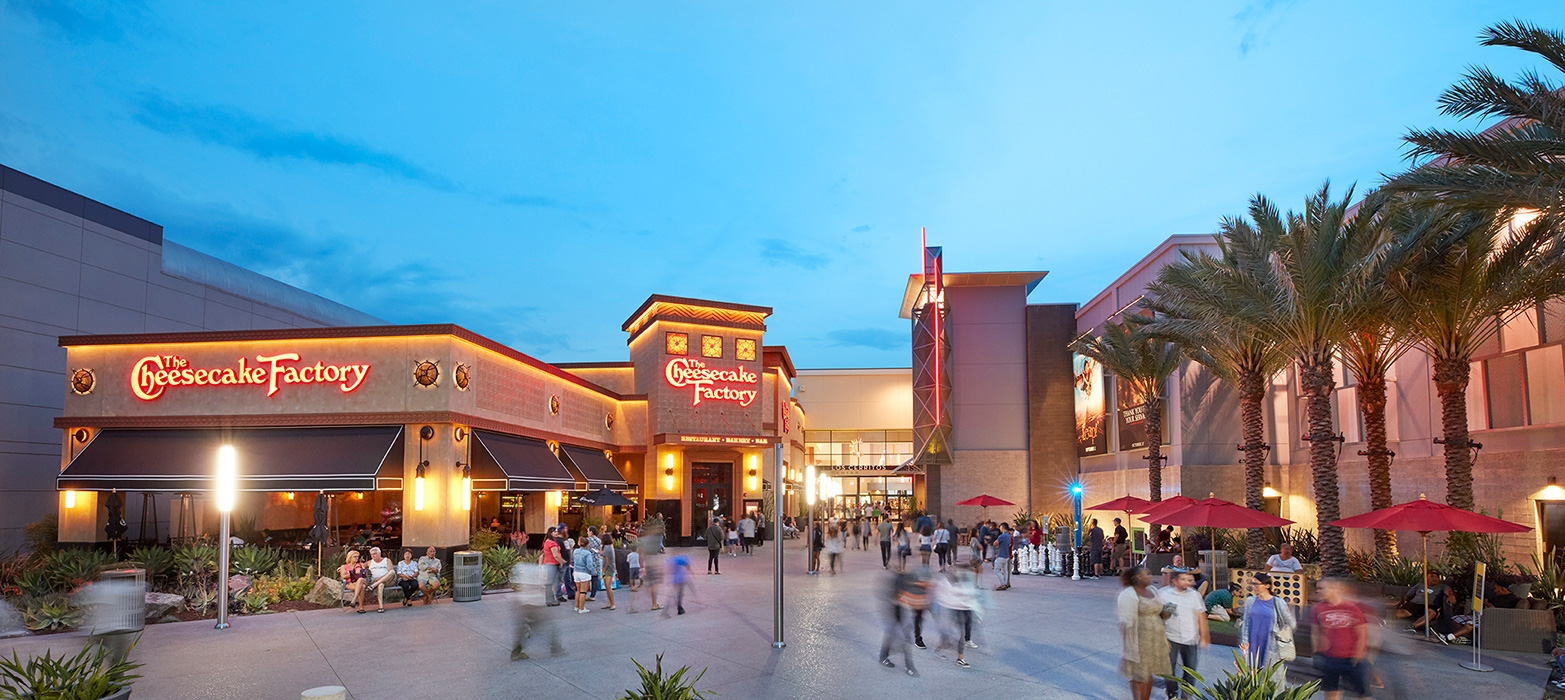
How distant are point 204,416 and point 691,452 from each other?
677 inches

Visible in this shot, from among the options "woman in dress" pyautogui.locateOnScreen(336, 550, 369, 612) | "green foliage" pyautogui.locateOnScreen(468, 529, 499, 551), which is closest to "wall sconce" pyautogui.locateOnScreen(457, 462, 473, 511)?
"green foliage" pyautogui.locateOnScreen(468, 529, 499, 551)

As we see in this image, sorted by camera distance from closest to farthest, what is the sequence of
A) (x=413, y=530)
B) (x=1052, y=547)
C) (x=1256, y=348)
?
(x=413, y=530) < (x=1256, y=348) < (x=1052, y=547)

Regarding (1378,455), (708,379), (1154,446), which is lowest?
(1378,455)

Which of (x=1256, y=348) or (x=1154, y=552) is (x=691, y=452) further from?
(x=1256, y=348)

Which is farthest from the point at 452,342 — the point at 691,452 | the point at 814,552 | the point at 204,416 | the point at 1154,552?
the point at 1154,552

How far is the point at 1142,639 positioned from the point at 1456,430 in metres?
12.4

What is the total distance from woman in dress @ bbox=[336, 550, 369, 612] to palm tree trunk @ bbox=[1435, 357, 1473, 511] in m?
20.4

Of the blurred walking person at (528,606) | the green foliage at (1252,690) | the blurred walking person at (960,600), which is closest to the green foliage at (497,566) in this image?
the blurred walking person at (528,606)

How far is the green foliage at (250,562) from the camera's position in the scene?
18.2m

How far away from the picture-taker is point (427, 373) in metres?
21.1

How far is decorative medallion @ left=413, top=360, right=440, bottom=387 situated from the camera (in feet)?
69.3

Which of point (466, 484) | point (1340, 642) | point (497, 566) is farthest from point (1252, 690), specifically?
point (466, 484)

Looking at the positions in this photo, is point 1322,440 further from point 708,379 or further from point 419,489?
point 708,379

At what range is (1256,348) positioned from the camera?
24109 mm
